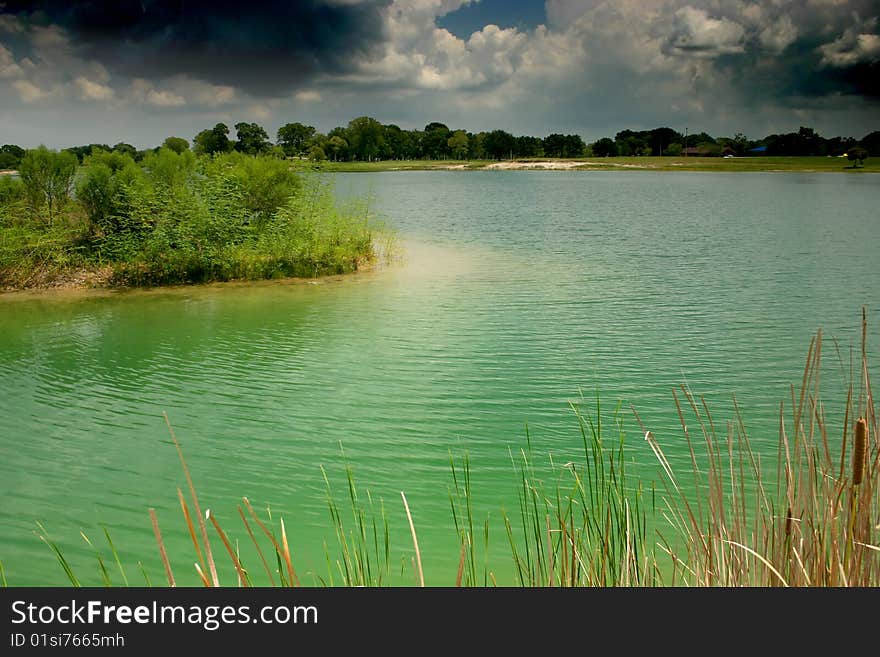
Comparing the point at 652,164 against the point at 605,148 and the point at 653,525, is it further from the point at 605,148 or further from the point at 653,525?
the point at 653,525

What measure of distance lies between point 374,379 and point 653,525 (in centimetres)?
494

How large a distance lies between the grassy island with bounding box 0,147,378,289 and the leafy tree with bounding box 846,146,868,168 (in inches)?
3455

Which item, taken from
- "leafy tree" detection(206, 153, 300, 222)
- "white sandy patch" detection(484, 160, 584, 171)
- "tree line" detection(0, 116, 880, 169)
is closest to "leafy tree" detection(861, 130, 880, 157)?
"tree line" detection(0, 116, 880, 169)

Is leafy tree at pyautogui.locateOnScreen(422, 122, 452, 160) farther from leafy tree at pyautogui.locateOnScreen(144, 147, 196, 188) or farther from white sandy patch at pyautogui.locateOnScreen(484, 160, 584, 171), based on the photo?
leafy tree at pyautogui.locateOnScreen(144, 147, 196, 188)

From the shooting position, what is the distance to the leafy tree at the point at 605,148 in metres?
130

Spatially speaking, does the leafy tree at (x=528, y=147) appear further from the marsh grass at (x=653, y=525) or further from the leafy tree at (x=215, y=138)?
the marsh grass at (x=653, y=525)

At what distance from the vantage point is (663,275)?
17.2 metres

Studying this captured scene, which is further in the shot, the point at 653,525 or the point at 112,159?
the point at 112,159

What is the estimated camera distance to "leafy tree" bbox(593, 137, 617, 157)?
425 ft

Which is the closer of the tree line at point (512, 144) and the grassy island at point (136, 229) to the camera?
the grassy island at point (136, 229)

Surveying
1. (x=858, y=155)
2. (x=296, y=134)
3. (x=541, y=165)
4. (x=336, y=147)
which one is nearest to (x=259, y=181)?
(x=296, y=134)

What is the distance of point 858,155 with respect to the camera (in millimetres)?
86625

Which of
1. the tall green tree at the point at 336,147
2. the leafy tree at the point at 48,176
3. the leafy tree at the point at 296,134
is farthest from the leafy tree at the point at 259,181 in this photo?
the tall green tree at the point at 336,147

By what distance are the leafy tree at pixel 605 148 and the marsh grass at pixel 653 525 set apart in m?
128
